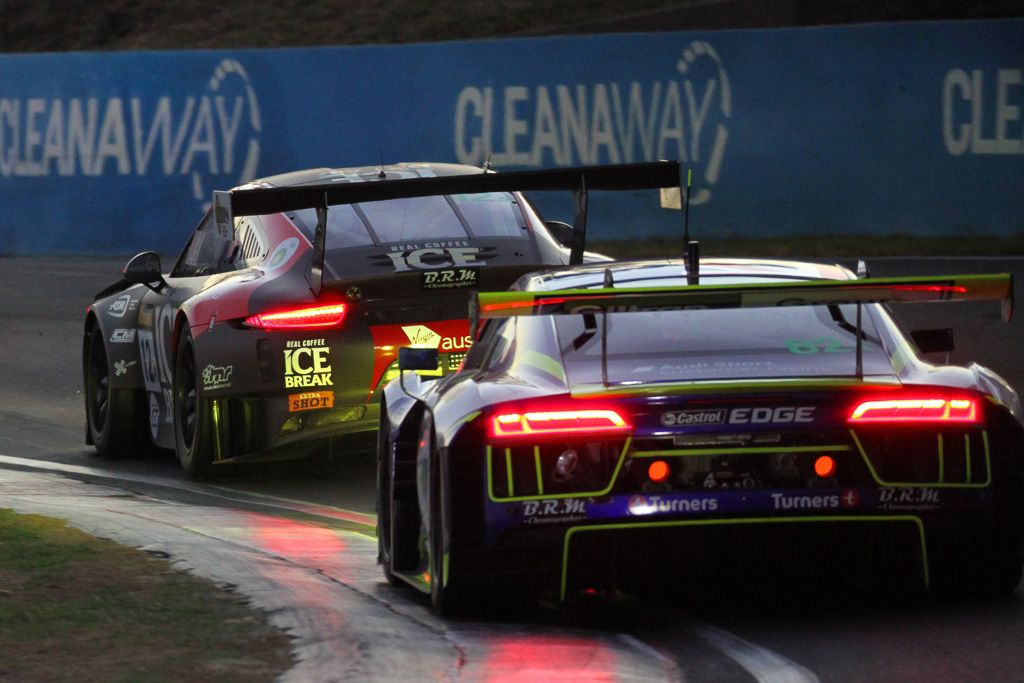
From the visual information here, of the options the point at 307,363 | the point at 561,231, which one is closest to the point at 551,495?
the point at 307,363

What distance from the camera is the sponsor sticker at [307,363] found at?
34.3ft

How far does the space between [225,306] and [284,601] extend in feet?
13.7

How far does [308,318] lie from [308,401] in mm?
392

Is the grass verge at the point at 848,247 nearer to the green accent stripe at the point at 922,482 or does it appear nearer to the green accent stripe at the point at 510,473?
the green accent stripe at the point at 922,482

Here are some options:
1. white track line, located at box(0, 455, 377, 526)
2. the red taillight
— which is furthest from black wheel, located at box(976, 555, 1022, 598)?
the red taillight

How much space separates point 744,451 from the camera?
20.7ft

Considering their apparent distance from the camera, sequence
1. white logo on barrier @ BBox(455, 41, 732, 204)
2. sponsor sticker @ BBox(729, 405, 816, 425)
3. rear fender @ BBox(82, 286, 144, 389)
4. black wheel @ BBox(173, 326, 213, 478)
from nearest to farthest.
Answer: sponsor sticker @ BBox(729, 405, 816, 425), black wheel @ BBox(173, 326, 213, 478), rear fender @ BBox(82, 286, 144, 389), white logo on barrier @ BBox(455, 41, 732, 204)

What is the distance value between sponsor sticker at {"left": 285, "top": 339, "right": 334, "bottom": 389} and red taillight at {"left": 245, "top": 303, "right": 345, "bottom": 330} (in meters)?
0.07

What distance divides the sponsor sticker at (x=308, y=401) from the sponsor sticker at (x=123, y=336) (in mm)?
2061

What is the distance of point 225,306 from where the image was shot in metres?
10.7

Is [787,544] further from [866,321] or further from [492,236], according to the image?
[492,236]

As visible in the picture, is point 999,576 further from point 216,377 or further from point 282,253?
point 282,253

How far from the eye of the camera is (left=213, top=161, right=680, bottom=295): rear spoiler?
938 cm

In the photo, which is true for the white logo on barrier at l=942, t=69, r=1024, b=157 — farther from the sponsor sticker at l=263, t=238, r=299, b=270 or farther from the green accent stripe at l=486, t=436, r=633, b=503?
the green accent stripe at l=486, t=436, r=633, b=503
